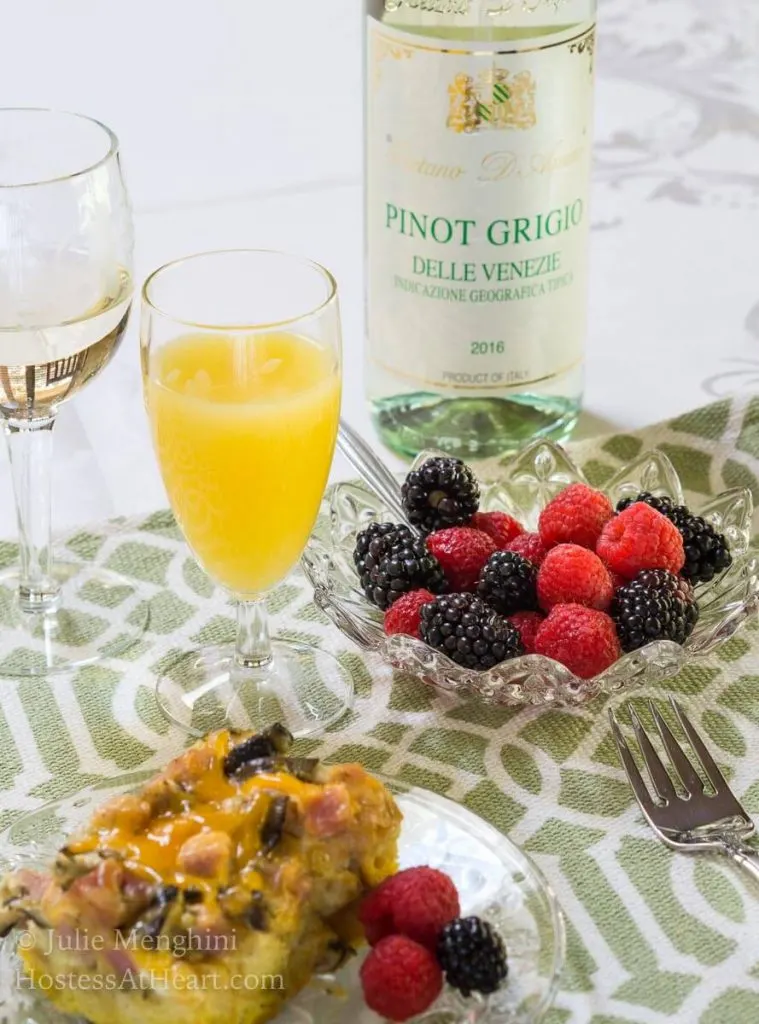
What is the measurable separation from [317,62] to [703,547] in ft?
4.28

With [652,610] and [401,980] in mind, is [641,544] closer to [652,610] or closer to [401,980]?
[652,610]

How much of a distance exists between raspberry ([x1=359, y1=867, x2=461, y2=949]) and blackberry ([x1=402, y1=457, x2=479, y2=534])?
16.0 inches

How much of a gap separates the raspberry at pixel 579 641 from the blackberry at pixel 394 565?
10cm

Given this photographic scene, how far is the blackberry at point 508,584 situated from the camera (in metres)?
1.15

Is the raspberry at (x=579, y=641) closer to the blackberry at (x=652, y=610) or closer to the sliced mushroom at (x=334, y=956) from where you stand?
the blackberry at (x=652, y=610)

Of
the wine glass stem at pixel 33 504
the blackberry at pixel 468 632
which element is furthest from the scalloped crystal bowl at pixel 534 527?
the wine glass stem at pixel 33 504

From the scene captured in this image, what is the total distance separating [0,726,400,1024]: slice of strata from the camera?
0.81 m

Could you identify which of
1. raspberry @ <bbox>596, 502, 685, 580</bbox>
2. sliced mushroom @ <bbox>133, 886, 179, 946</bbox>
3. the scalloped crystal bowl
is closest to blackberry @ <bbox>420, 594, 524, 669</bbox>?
the scalloped crystal bowl

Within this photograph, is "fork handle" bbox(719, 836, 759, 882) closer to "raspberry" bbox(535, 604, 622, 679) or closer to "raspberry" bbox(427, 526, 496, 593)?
"raspberry" bbox(535, 604, 622, 679)

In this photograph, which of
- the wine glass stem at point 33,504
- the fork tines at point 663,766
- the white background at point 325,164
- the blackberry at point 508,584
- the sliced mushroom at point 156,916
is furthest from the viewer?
the white background at point 325,164

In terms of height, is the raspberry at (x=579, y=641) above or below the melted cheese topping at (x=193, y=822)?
below

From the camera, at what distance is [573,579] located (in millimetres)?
1128

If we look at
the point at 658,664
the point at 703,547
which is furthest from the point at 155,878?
the point at 703,547

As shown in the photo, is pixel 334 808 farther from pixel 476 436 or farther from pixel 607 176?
pixel 607 176
